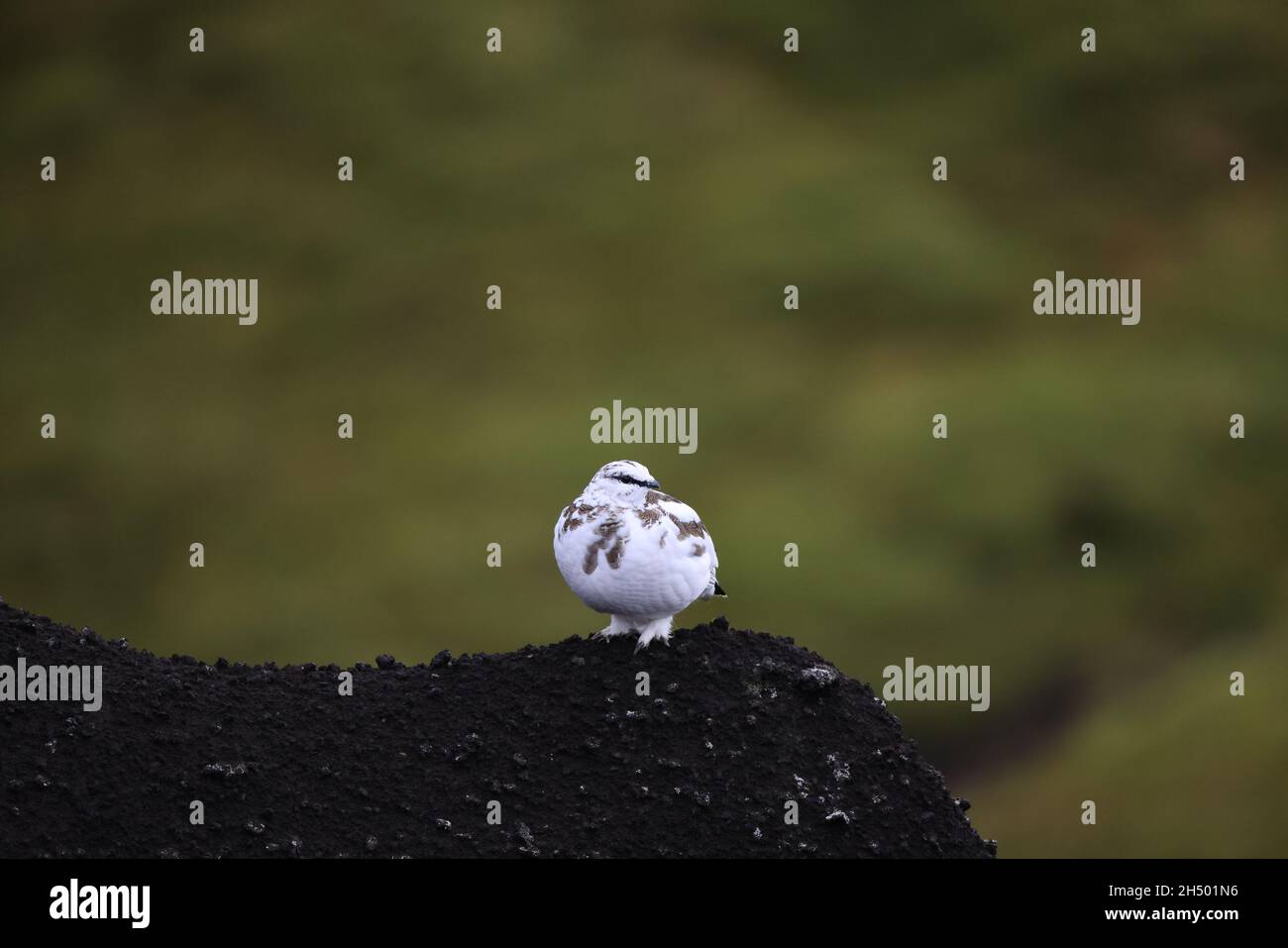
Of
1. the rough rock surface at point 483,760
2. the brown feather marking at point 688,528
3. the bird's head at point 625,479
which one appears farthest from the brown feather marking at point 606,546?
the rough rock surface at point 483,760

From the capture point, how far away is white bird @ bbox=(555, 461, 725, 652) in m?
7.44

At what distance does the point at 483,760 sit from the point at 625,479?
63.0 inches

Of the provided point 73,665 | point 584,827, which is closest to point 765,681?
point 584,827

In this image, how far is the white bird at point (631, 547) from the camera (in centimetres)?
744

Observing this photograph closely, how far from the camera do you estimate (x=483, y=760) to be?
755 centimetres

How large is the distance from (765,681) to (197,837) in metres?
3.01

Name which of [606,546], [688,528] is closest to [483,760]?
[606,546]

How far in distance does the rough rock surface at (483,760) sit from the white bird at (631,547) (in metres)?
0.52

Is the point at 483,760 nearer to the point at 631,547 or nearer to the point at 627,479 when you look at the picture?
the point at 631,547

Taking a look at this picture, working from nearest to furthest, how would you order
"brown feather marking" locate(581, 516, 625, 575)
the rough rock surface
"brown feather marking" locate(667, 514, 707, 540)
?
the rough rock surface < "brown feather marking" locate(581, 516, 625, 575) < "brown feather marking" locate(667, 514, 707, 540)

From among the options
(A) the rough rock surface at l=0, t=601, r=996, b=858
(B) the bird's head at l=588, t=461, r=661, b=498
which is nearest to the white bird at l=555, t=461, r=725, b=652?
(B) the bird's head at l=588, t=461, r=661, b=498

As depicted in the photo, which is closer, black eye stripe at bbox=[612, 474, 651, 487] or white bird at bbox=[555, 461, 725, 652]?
white bird at bbox=[555, 461, 725, 652]

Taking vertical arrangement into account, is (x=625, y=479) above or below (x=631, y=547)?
above

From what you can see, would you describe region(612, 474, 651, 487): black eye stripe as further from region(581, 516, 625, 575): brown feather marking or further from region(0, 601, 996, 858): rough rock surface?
region(0, 601, 996, 858): rough rock surface
